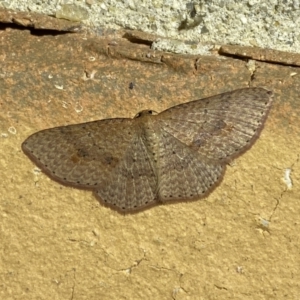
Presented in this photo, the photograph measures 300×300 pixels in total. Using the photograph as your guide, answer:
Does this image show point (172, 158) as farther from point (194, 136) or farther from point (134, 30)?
point (134, 30)

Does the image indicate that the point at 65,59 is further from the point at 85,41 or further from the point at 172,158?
the point at 172,158

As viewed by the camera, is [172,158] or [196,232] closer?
[196,232]

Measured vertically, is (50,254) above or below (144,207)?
below

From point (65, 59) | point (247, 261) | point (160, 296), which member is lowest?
point (160, 296)

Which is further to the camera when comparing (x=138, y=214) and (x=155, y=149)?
(x=155, y=149)

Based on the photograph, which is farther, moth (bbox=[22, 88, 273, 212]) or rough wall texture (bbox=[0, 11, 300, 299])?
moth (bbox=[22, 88, 273, 212])

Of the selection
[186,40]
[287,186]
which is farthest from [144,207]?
[186,40]

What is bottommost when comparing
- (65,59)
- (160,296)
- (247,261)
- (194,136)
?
(160,296)

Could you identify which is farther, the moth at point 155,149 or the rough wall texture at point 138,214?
the moth at point 155,149

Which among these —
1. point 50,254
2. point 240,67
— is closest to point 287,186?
point 240,67
